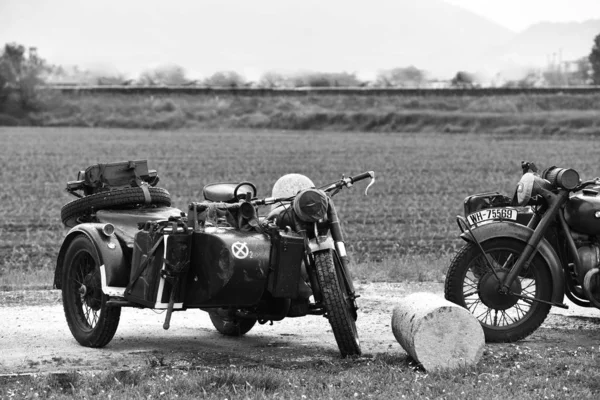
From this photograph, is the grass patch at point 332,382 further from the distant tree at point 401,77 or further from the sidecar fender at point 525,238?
the distant tree at point 401,77

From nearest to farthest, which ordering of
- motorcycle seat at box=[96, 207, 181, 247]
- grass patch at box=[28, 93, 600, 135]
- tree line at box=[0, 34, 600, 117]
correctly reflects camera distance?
1. motorcycle seat at box=[96, 207, 181, 247]
2. grass patch at box=[28, 93, 600, 135]
3. tree line at box=[0, 34, 600, 117]

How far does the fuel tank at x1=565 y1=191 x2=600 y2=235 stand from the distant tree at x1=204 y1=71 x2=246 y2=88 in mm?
83493

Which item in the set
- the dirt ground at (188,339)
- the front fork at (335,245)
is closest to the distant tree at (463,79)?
the dirt ground at (188,339)

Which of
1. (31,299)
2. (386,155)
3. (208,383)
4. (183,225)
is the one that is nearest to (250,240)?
(183,225)

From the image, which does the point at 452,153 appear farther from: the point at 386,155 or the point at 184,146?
the point at 184,146

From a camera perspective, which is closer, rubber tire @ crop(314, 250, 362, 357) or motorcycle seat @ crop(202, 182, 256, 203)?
rubber tire @ crop(314, 250, 362, 357)

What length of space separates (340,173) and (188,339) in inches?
983

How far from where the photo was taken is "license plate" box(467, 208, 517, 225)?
830 centimetres

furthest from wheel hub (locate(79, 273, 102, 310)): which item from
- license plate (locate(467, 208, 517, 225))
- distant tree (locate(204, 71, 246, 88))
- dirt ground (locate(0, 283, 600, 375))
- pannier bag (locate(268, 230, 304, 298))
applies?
distant tree (locate(204, 71, 246, 88))

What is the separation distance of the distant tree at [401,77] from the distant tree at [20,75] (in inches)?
1169

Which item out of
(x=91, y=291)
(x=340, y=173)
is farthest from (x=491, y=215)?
(x=340, y=173)

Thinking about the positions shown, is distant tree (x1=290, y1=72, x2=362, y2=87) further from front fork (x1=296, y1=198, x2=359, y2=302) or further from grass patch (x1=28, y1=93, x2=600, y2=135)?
front fork (x1=296, y1=198, x2=359, y2=302)

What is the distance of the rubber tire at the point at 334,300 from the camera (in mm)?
7199

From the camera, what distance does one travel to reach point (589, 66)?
101688 mm
